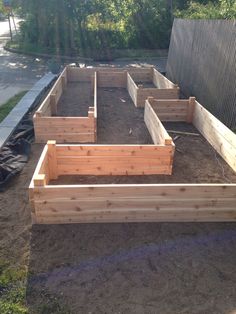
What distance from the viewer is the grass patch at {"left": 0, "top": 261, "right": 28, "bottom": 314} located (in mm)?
3270

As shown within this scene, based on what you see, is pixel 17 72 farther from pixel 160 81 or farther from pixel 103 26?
pixel 103 26

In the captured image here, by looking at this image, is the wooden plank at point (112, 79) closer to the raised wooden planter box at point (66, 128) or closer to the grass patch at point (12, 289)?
the raised wooden planter box at point (66, 128)

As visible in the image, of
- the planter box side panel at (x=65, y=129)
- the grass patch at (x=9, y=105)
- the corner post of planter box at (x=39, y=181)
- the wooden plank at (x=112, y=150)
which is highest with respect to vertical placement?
the corner post of planter box at (x=39, y=181)

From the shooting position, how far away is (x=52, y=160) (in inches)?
216

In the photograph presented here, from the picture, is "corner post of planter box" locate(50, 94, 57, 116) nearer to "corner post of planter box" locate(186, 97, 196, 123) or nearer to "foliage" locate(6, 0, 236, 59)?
"corner post of planter box" locate(186, 97, 196, 123)

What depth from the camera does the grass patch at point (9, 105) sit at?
9078mm

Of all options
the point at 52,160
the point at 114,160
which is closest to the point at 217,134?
the point at 114,160

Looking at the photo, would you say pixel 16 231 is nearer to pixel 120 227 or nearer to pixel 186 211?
pixel 120 227

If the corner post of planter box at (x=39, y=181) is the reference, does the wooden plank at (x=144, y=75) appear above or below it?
below

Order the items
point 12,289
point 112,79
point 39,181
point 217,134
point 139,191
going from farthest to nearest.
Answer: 1. point 112,79
2. point 217,134
3. point 139,191
4. point 39,181
5. point 12,289

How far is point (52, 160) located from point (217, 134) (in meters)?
3.65

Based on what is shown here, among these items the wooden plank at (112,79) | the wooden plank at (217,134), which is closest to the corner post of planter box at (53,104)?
the wooden plank at (217,134)

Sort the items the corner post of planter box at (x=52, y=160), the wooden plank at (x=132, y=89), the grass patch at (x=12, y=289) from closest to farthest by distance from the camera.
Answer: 1. the grass patch at (x=12, y=289)
2. the corner post of planter box at (x=52, y=160)
3. the wooden plank at (x=132, y=89)

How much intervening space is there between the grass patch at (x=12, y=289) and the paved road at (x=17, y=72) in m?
7.69
